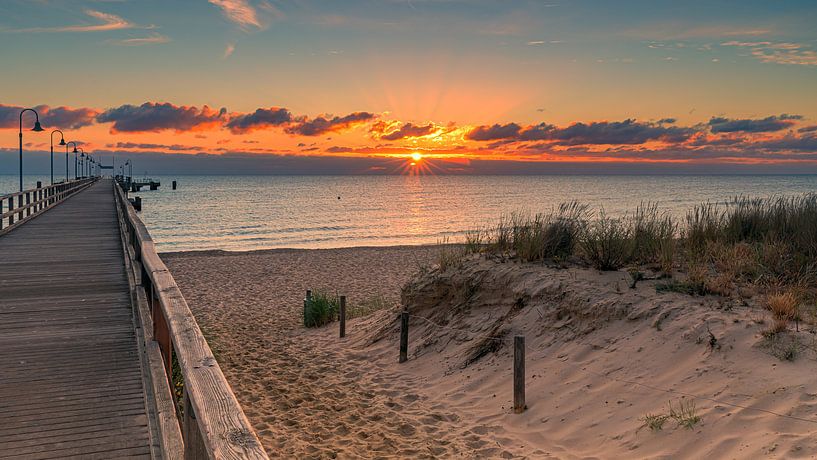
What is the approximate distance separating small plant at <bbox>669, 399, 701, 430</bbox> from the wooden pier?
15.2 ft

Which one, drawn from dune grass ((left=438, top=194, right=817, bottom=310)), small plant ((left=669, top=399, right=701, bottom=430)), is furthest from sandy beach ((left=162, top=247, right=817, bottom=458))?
dune grass ((left=438, top=194, right=817, bottom=310))

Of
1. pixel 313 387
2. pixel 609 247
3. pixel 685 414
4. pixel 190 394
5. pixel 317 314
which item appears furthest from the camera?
pixel 317 314

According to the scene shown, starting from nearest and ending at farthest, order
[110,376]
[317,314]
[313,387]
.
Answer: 1. [110,376]
2. [313,387]
3. [317,314]

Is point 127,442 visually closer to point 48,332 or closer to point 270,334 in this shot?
point 48,332

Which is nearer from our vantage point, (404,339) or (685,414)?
(685,414)

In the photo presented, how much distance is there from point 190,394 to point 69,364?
3.65 m

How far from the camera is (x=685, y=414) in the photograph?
586cm

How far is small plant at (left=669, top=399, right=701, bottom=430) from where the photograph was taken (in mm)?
5684

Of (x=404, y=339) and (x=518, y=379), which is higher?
(x=518, y=379)

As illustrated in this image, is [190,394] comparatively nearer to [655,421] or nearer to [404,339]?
[655,421]

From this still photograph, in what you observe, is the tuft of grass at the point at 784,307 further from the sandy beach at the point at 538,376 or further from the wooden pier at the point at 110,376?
the wooden pier at the point at 110,376

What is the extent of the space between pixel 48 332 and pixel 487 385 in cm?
546

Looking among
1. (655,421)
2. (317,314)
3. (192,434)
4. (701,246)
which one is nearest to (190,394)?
(192,434)

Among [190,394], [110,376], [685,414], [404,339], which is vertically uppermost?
[190,394]
